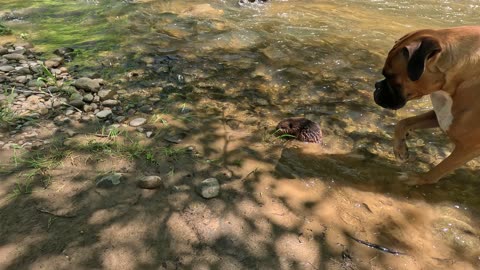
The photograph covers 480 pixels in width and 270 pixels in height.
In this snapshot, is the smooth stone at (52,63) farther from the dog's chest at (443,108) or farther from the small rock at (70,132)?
the dog's chest at (443,108)

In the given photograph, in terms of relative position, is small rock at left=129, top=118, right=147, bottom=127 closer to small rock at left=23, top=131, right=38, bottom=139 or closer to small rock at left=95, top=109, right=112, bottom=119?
small rock at left=95, top=109, right=112, bottom=119

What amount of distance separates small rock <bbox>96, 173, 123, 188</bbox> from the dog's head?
2.53 metres

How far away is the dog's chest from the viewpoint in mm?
3482

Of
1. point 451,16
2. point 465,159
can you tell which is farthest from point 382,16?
point 465,159

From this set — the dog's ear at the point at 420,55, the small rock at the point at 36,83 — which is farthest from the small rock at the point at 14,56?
the dog's ear at the point at 420,55

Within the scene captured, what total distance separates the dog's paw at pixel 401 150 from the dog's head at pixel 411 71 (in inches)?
15.0

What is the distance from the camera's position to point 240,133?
3.99 metres

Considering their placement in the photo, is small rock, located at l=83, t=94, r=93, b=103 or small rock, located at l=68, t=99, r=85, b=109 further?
small rock, located at l=83, t=94, r=93, b=103

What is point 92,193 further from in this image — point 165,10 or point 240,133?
point 165,10

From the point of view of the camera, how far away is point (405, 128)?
Result: 3830mm

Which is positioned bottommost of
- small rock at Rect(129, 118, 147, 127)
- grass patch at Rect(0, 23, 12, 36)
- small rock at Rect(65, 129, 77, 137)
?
grass patch at Rect(0, 23, 12, 36)

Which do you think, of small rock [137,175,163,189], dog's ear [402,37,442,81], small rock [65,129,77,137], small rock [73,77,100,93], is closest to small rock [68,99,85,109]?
small rock [73,77,100,93]

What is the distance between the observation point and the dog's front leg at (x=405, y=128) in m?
3.81

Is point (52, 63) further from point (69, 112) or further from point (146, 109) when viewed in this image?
point (146, 109)
